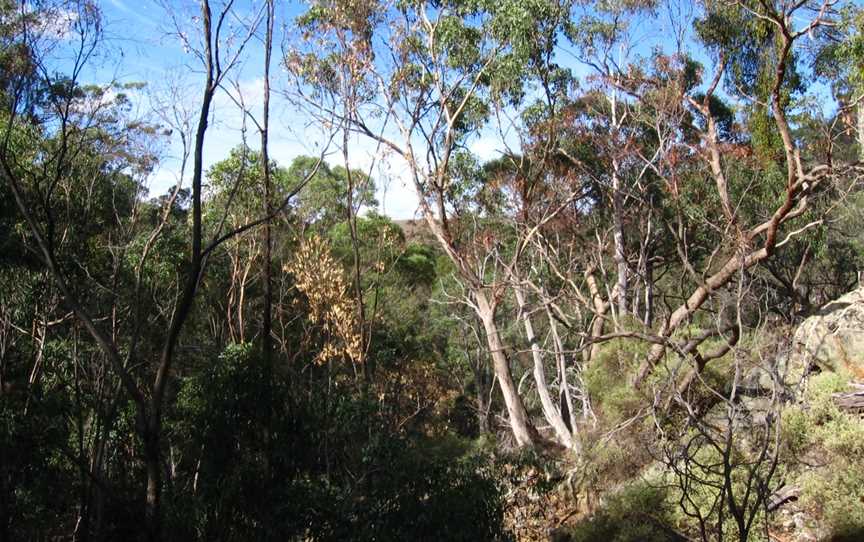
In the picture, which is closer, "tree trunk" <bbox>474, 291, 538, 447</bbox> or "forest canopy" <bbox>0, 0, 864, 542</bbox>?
"forest canopy" <bbox>0, 0, 864, 542</bbox>

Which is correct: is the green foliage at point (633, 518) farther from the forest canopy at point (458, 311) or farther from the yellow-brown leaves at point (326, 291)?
the yellow-brown leaves at point (326, 291)

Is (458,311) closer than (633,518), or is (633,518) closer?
(633,518)

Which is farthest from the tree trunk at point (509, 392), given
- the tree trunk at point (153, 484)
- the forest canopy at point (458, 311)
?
the tree trunk at point (153, 484)

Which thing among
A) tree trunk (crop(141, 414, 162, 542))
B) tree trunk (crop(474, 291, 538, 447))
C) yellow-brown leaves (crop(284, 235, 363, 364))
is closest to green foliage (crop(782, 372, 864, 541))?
tree trunk (crop(474, 291, 538, 447))

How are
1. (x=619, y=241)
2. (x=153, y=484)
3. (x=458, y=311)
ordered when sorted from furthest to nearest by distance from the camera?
(x=458, y=311) → (x=619, y=241) → (x=153, y=484)

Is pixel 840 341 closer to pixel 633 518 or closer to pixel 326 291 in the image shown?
pixel 633 518

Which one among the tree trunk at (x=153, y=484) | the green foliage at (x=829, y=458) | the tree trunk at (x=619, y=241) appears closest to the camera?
the tree trunk at (x=153, y=484)

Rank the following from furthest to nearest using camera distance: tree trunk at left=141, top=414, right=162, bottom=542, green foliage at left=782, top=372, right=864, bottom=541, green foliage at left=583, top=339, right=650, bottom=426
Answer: green foliage at left=583, top=339, right=650, bottom=426 → green foliage at left=782, top=372, right=864, bottom=541 → tree trunk at left=141, top=414, right=162, bottom=542

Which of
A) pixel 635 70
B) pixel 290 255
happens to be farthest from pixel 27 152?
pixel 635 70

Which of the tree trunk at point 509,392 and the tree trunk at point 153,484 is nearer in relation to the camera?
the tree trunk at point 153,484

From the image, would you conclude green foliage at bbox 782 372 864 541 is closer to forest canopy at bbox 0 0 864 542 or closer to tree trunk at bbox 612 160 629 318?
forest canopy at bbox 0 0 864 542

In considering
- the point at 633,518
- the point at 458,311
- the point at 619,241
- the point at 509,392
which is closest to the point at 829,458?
the point at 633,518

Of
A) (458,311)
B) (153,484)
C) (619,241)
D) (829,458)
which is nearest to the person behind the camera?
(153,484)

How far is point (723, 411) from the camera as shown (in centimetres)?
938
